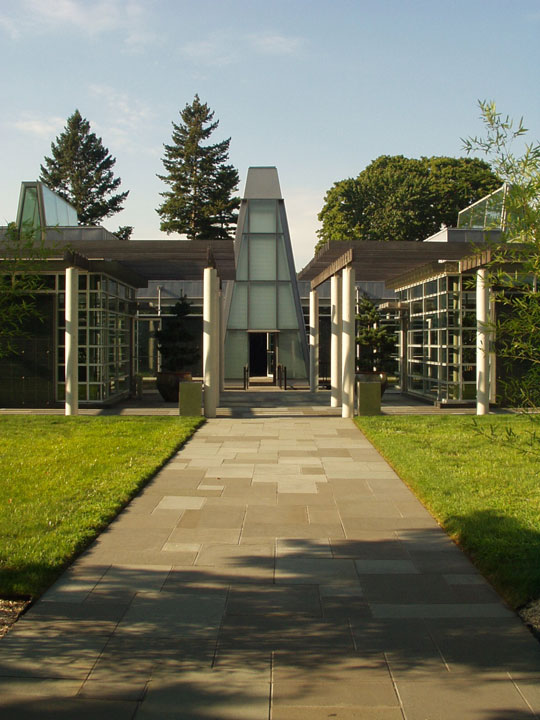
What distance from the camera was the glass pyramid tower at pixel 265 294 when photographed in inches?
1114

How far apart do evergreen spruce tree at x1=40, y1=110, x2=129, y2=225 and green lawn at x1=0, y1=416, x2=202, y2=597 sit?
4267cm

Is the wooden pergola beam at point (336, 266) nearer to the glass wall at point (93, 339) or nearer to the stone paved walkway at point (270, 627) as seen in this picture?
the glass wall at point (93, 339)

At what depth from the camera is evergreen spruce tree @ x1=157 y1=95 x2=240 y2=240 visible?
175ft

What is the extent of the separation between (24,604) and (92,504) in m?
2.51

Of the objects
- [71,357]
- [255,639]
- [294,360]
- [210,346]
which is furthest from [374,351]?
[255,639]

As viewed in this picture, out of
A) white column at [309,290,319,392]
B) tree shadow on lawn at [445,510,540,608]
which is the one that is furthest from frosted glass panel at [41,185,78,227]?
tree shadow on lawn at [445,510,540,608]

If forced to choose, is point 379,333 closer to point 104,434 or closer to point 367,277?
point 367,277

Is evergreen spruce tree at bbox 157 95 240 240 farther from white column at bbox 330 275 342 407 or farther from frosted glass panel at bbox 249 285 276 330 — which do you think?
white column at bbox 330 275 342 407

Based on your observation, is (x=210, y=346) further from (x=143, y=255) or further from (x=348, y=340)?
(x=348, y=340)

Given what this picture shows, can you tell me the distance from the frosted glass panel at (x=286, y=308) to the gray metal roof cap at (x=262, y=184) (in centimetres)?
408

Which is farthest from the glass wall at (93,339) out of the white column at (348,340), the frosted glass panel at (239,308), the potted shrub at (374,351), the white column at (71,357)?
the frosted glass panel at (239,308)

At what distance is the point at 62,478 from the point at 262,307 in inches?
802

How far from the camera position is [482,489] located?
8.04 metres

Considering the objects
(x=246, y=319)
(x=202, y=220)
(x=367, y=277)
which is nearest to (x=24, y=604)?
(x=367, y=277)
